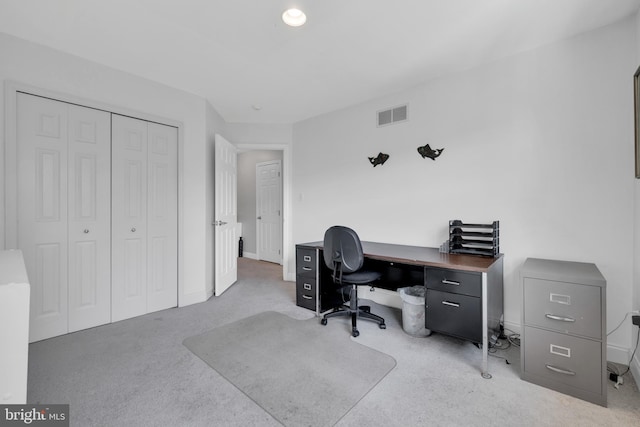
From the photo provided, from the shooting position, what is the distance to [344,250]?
2.37 metres

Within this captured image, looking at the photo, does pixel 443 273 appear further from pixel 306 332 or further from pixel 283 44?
pixel 283 44

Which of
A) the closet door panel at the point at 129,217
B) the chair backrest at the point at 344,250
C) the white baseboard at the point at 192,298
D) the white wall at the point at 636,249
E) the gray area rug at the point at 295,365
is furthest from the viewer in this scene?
the white baseboard at the point at 192,298

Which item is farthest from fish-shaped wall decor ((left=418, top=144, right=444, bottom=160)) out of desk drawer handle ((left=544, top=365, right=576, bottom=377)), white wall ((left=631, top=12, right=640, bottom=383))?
desk drawer handle ((left=544, top=365, right=576, bottom=377))

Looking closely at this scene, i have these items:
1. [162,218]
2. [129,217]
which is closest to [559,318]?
[162,218]

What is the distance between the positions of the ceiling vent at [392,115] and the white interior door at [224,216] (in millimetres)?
1935

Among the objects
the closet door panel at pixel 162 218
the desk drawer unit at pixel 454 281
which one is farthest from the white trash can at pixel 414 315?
the closet door panel at pixel 162 218

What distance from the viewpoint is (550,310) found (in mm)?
1668

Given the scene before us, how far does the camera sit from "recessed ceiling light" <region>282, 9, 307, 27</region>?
184 cm

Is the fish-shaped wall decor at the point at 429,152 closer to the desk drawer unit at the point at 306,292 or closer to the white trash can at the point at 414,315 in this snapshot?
the white trash can at the point at 414,315

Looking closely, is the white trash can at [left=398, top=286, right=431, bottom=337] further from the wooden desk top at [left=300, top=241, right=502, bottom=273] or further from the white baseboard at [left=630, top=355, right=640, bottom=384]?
the white baseboard at [left=630, top=355, right=640, bottom=384]

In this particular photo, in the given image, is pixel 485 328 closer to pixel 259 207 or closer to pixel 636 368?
pixel 636 368

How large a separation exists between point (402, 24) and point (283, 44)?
91 centimetres

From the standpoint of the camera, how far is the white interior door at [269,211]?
533 cm

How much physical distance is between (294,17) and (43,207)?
2465 mm
